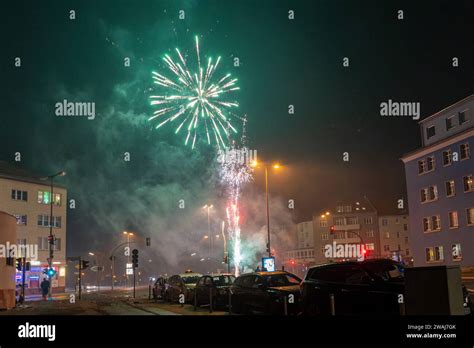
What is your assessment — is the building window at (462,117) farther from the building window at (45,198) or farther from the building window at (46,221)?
the building window at (46,221)

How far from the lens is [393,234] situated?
317 ft

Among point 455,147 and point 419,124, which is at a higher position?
point 419,124

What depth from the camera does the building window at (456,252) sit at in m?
48.1

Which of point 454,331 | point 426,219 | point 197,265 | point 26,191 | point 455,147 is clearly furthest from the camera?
point 197,265

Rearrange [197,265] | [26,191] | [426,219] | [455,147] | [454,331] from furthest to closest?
[197,265] → [26,191] → [426,219] → [455,147] → [454,331]

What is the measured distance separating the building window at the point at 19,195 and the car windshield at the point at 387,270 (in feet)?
177

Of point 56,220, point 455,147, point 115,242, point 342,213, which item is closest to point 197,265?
point 115,242

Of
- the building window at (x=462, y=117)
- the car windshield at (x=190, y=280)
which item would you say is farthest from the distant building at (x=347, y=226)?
the car windshield at (x=190, y=280)

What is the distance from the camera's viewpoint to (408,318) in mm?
9133

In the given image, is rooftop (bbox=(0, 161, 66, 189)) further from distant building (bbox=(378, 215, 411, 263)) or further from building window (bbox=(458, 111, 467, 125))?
distant building (bbox=(378, 215, 411, 263))

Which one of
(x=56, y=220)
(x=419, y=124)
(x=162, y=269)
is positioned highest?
(x=419, y=124)

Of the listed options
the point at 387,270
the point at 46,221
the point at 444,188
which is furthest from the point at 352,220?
the point at 387,270

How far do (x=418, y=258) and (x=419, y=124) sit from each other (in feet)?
44.5

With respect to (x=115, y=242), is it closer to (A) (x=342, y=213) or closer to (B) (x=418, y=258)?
(A) (x=342, y=213)
